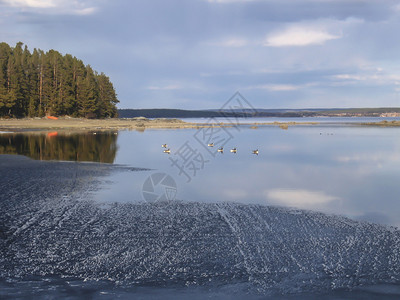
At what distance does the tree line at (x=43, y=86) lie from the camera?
73.4 meters

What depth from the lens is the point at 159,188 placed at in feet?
52.3

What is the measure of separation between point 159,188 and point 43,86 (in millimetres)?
70787

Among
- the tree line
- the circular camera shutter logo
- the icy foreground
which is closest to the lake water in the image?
the circular camera shutter logo

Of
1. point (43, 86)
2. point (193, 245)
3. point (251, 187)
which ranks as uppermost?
point (43, 86)

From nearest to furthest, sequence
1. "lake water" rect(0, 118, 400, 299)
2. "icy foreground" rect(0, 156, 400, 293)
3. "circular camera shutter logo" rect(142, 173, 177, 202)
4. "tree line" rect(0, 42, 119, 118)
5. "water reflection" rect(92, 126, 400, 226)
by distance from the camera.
→ "lake water" rect(0, 118, 400, 299)
"icy foreground" rect(0, 156, 400, 293)
"water reflection" rect(92, 126, 400, 226)
"circular camera shutter logo" rect(142, 173, 177, 202)
"tree line" rect(0, 42, 119, 118)

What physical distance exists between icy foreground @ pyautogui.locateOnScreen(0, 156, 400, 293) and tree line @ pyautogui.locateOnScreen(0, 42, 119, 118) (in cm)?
6573

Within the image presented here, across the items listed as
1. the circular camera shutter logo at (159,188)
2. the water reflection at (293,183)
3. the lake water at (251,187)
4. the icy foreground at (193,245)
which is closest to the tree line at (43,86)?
the lake water at (251,187)

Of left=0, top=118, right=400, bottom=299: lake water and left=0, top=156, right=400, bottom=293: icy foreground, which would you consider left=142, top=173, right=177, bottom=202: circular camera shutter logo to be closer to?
left=0, top=118, right=400, bottom=299: lake water

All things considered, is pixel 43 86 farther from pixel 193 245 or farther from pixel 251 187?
pixel 193 245

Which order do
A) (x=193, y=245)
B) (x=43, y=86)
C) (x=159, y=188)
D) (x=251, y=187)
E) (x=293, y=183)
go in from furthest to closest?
(x=43, y=86)
(x=293, y=183)
(x=251, y=187)
(x=159, y=188)
(x=193, y=245)

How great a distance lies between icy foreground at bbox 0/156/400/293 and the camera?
7.50 meters

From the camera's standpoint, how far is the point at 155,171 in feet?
68.5

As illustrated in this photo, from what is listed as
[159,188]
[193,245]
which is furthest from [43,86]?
[193,245]

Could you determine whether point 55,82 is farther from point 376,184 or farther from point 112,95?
point 376,184
